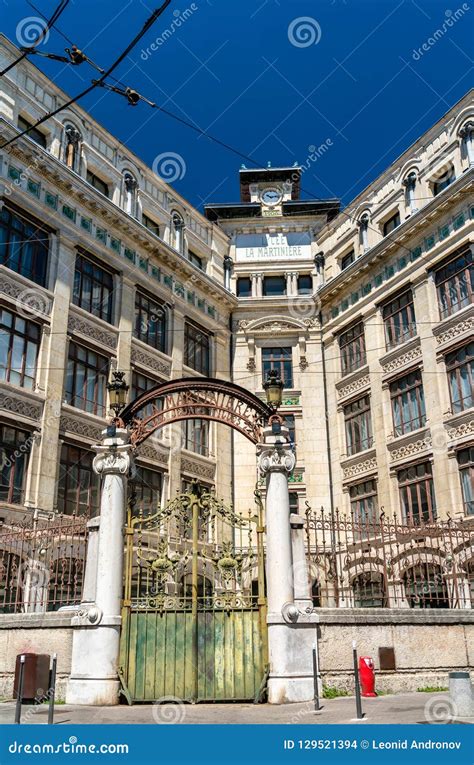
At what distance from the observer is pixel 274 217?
1464 inches

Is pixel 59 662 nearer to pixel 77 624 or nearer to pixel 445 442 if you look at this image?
pixel 77 624

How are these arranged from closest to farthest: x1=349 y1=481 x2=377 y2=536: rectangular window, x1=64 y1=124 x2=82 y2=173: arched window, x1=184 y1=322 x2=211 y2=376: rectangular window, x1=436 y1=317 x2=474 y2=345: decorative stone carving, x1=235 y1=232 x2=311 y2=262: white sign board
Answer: x1=436 y1=317 x2=474 y2=345: decorative stone carving < x1=64 y1=124 x2=82 y2=173: arched window < x1=349 y1=481 x2=377 y2=536: rectangular window < x1=184 y1=322 x2=211 y2=376: rectangular window < x1=235 y1=232 x2=311 y2=262: white sign board

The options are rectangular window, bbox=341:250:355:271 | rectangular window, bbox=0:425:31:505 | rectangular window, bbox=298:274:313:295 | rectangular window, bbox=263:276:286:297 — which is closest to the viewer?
rectangular window, bbox=0:425:31:505

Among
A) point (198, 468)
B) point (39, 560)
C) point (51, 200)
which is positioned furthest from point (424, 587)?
point (51, 200)

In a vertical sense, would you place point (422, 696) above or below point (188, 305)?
below

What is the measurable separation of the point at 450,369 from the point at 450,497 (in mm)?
4950

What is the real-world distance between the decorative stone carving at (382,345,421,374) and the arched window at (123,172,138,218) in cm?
1304

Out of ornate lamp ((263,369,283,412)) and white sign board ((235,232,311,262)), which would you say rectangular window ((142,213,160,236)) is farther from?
ornate lamp ((263,369,283,412))

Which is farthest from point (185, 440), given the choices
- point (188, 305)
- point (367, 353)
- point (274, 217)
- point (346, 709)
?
point (346, 709)

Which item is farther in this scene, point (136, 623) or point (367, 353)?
point (367, 353)

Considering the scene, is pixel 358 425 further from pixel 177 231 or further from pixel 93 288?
pixel 93 288

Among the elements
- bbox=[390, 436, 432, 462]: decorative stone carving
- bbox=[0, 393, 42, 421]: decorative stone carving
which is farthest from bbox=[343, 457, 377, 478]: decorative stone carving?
bbox=[0, 393, 42, 421]: decorative stone carving

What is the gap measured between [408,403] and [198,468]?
31.7 ft

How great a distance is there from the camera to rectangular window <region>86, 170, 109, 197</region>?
28.6 metres
